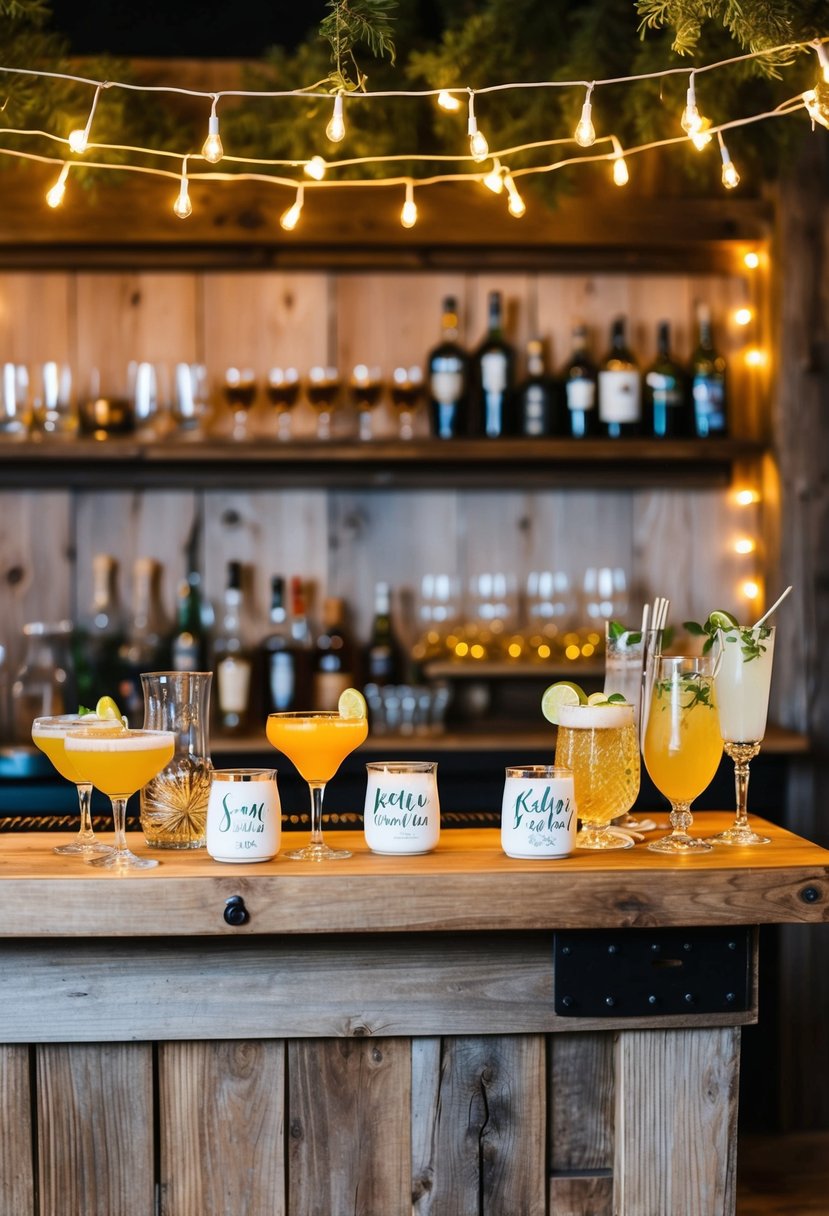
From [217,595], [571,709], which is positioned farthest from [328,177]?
[571,709]

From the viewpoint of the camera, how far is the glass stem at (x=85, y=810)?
157cm

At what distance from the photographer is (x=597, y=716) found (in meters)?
1.59

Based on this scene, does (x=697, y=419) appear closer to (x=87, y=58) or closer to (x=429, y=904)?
(x=87, y=58)

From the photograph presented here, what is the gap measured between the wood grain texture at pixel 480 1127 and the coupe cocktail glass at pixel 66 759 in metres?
0.49

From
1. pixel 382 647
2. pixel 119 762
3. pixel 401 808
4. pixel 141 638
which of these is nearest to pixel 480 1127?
pixel 401 808

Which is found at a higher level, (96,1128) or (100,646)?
(100,646)

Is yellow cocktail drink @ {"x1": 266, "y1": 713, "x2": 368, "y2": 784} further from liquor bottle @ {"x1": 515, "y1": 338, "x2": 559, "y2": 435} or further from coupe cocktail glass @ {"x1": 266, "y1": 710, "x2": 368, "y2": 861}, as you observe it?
liquor bottle @ {"x1": 515, "y1": 338, "x2": 559, "y2": 435}

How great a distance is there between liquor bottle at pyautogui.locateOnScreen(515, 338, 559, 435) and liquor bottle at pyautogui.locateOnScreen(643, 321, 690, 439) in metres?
0.23

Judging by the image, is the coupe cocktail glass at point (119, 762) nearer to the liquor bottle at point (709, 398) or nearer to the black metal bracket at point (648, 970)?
the black metal bracket at point (648, 970)

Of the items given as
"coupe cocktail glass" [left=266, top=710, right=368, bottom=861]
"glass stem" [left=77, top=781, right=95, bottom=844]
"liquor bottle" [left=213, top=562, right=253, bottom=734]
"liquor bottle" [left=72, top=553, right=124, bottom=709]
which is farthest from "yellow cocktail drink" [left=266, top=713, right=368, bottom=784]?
"liquor bottle" [left=72, top=553, right=124, bottom=709]

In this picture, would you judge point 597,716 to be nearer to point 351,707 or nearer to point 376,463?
point 351,707

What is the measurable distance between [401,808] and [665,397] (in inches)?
72.6

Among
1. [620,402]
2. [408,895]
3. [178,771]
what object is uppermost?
[620,402]

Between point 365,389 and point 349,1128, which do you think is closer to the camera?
point 349,1128
